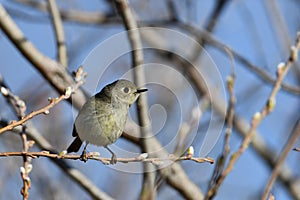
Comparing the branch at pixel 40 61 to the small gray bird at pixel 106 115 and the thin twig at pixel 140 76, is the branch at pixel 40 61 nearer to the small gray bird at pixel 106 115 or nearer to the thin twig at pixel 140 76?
the thin twig at pixel 140 76

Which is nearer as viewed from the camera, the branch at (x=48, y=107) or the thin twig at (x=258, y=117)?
the thin twig at (x=258, y=117)

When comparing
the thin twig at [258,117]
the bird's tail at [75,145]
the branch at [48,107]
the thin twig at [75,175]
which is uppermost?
the thin twig at [75,175]

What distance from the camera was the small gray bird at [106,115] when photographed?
2262 millimetres

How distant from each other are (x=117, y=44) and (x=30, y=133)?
805 mm

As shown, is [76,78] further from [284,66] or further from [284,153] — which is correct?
[284,153]

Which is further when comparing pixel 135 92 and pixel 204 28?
pixel 204 28

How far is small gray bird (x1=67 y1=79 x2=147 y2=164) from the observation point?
7.42ft

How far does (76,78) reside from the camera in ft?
7.99

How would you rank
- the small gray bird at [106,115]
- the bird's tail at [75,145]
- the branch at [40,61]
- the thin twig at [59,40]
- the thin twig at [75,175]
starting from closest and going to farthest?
the small gray bird at [106,115], the bird's tail at [75,145], the thin twig at [75,175], the branch at [40,61], the thin twig at [59,40]

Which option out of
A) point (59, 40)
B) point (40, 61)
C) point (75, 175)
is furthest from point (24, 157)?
point (59, 40)

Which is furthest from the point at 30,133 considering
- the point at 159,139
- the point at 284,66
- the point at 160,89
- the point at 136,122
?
the point at 160,89

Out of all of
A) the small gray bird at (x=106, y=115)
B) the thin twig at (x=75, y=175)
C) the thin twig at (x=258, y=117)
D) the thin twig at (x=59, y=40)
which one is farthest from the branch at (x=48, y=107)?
the thin twig at (x=59, y=40)

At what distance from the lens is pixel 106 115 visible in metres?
2.33

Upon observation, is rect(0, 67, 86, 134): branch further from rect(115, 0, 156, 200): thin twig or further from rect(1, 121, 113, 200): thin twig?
rect(1, 121, 113, 200): thin twig
